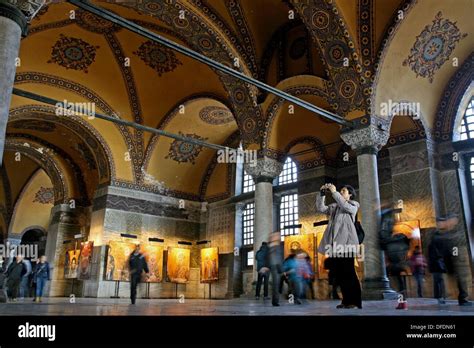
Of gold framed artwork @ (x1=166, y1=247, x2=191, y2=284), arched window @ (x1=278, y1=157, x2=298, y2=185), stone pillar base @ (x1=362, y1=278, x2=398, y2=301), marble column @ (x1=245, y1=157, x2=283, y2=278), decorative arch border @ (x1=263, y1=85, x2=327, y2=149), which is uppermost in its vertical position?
decorative arch border @ (x1=263, y1=85, x2=327, y2=149)

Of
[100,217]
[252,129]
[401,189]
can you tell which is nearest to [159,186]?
[100,217]

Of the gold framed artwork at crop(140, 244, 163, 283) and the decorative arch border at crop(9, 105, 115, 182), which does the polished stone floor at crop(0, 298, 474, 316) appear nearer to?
the decorative arch border at crop(9, 105, 115, 182)

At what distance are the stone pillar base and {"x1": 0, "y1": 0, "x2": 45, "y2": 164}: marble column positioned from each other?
738cm

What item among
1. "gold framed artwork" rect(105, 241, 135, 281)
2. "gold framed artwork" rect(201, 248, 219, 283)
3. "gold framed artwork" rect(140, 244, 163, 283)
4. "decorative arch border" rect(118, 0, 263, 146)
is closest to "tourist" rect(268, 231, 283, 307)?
"decorative arch border" rect(118, 0, 263, 146)

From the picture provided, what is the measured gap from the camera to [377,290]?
9094mm

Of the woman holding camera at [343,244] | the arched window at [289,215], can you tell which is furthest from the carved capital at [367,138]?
the arched window at [289,215]

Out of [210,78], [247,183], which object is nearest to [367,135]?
[210,78]

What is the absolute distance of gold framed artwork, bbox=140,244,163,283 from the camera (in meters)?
17.2

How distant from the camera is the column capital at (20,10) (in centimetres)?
575

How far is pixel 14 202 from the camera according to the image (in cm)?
2483

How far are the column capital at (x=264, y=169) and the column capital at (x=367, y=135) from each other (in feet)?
9.84

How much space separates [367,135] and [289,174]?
21.2 feet
